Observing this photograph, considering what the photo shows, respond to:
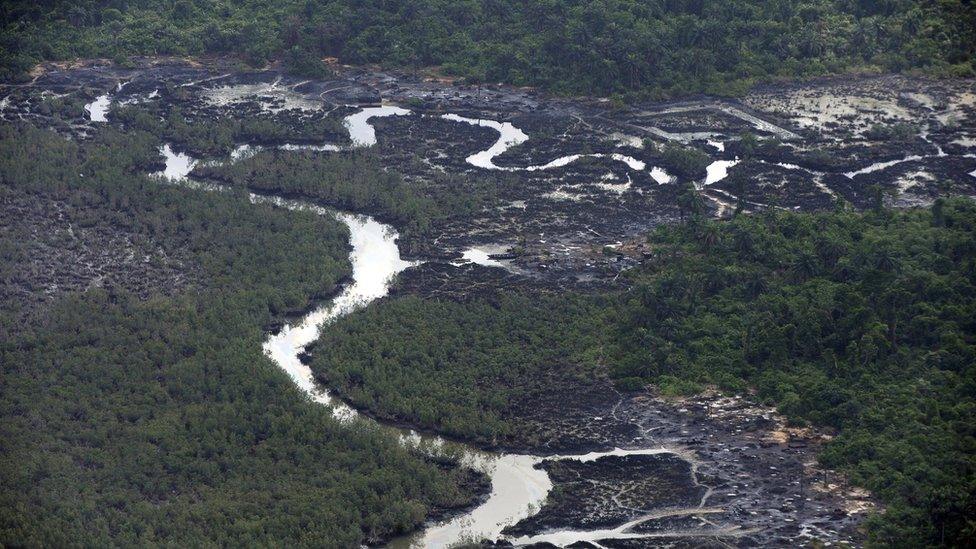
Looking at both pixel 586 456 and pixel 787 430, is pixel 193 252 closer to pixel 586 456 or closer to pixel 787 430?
pixel 586 456

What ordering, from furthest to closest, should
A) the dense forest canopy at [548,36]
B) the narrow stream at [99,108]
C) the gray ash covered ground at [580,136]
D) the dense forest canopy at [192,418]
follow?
the dense forest canopy at [548,36], the narrow stream at [99,108], the gray ash covered ground at [580,136], the dense forest canopy at [192,418]

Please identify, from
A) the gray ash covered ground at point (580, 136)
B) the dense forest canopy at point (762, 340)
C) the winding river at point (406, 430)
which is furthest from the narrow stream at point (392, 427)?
the gray ash covered ground at point (580, 136)

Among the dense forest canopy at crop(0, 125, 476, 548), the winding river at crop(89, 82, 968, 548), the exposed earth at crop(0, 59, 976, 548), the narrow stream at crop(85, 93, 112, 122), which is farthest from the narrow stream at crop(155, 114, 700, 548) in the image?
the narrow stream at crop(85, 93, 112, 122)

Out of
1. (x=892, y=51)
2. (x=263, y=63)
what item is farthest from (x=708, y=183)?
(x=263, y=63)

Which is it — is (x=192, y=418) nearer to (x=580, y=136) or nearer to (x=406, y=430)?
(x=406, y=430)

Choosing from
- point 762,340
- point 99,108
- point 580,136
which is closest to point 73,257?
point 99,108

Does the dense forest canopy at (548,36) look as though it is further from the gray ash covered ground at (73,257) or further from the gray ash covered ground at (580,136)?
the gray ash covered ground at (73,257)
